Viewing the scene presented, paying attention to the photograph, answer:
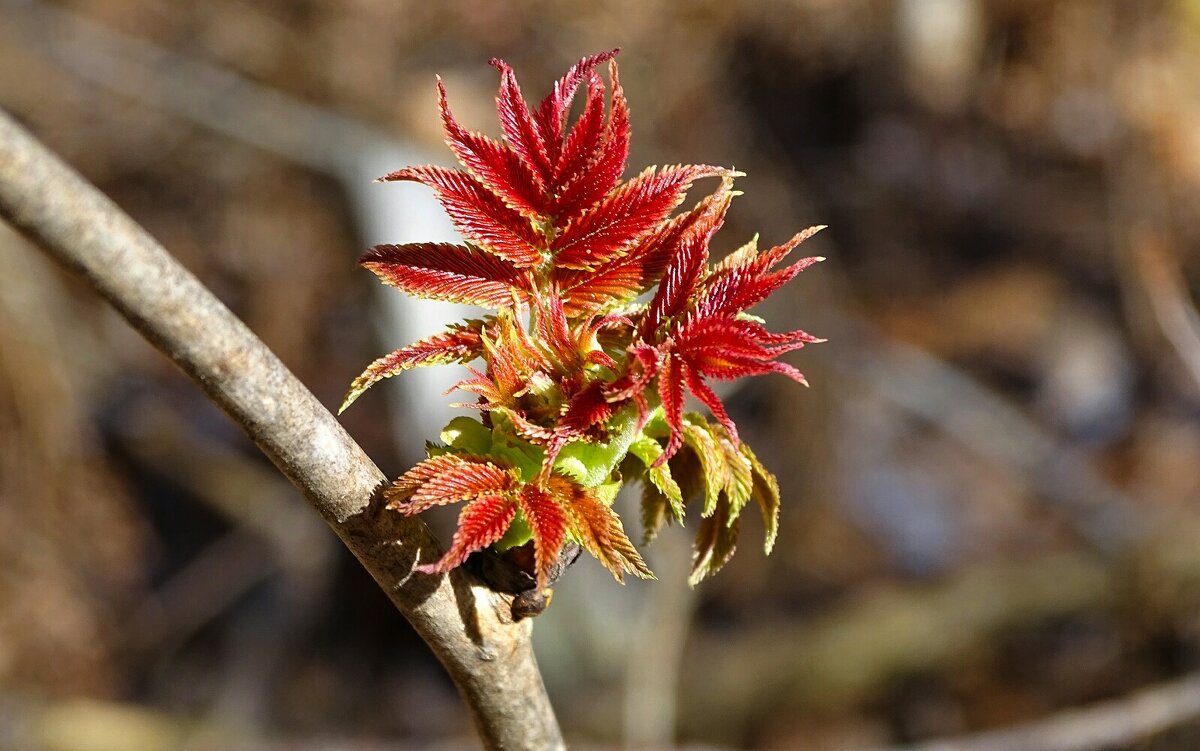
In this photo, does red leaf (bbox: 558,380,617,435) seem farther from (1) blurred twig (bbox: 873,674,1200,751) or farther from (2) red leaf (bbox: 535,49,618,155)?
(1) blurred twig (bbox: 873,674,1200,751)

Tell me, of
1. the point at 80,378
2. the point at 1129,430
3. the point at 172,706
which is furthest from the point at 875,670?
the point at 80,378

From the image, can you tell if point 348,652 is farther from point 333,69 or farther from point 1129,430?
point 1129,430

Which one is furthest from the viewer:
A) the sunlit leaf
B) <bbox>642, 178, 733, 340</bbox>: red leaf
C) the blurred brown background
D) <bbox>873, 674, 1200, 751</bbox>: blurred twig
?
the blurred brown background

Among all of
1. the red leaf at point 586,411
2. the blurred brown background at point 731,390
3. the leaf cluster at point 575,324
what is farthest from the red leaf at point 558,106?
the blurred brown background at point 731,390

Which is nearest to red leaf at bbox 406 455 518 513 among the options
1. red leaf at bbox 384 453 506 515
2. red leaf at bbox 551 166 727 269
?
red leaf at bbox 384 453 506 515

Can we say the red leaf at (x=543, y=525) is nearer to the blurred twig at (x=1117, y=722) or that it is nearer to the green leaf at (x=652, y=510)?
the green leaf at (x=652, y=510)

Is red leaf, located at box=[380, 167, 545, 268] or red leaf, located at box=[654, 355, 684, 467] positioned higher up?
red leaf, located at box=[380, 167, 545, 268]
